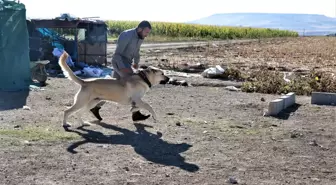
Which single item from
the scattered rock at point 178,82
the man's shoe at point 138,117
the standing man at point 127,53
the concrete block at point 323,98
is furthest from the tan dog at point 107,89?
the scattered rock at point 178,82

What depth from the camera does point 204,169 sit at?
643 cm

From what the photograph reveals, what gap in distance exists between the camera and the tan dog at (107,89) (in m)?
8.69

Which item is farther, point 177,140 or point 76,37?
point 76,37

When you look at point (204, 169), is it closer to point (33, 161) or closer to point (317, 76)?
A: point (33, 161)

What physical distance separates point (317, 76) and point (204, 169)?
30.4 feet

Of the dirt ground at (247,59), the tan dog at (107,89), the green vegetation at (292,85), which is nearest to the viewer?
the tan dog at (107,89)

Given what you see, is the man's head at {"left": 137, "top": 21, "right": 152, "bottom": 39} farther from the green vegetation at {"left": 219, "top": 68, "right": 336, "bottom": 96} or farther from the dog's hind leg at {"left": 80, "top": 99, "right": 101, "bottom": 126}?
the green vegetation at {"left": 219, "top": 68, "right": 336, "bottom": 96}

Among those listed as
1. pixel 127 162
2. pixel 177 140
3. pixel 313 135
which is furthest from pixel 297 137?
pixel 127 162

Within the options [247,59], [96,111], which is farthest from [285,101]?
[247,59]

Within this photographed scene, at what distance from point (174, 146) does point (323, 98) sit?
5277 mm

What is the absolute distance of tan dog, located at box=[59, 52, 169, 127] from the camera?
8.69 meters

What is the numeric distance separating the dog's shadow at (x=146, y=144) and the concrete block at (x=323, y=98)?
4.56 meters

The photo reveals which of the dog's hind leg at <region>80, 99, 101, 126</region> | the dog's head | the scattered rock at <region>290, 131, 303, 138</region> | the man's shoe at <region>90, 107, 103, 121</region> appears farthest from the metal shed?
the scattered rock at <region>290, 131, 303, 138</region>

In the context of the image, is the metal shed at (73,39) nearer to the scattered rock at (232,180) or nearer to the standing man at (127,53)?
the standing man at (127,53)
